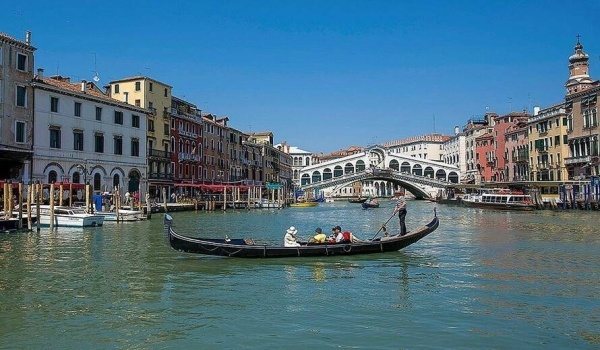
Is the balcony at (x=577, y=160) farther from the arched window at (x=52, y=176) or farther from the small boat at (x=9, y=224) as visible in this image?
the small boat at (x=9, y=224)

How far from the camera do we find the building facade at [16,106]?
81.9ft

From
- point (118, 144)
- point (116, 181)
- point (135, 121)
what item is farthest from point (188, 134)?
point (116, 181)

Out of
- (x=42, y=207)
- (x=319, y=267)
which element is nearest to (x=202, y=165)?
(x=42, y=207)

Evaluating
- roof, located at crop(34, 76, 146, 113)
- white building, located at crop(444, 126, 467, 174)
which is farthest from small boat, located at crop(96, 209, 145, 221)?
white building, located at crop(444, 126, 467, 174)

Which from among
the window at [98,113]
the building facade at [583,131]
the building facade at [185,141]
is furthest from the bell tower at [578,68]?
the window at [98,113]

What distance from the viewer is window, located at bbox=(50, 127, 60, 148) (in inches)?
1080

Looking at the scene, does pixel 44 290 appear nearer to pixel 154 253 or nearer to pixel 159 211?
pixel 154 253

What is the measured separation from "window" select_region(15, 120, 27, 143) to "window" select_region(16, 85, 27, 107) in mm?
844

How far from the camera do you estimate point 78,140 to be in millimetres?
29172

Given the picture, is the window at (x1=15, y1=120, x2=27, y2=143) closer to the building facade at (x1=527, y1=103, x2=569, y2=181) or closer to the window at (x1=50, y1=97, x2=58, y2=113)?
the window at (x1=50, y1=97, x2=58, y2=113)

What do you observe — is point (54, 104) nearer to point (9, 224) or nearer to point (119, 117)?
point (119, 117)

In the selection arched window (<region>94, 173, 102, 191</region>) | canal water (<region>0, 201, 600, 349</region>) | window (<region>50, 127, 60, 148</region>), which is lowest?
canal water (<region>0, 201, 600, 349</region>)

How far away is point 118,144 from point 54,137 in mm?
5003

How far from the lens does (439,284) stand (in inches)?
385
